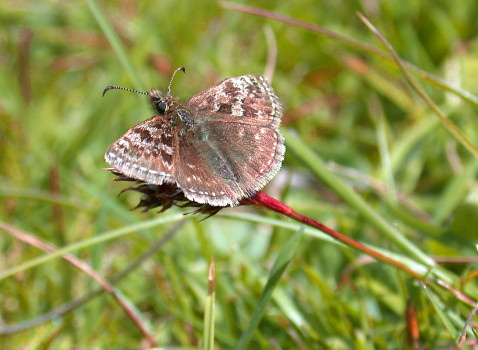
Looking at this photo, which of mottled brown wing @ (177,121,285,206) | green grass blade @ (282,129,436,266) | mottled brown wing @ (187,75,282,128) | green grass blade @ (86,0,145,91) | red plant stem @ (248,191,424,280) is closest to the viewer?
red plant stem @ (248,191,424,280)

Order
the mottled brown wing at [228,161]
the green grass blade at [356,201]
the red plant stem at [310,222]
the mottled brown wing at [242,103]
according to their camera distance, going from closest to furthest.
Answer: the red plant stem at [310,222] → the mottled brown wing at [228,161] → the green grass blade at [356,201] → the mottled brown wing at [242,103]

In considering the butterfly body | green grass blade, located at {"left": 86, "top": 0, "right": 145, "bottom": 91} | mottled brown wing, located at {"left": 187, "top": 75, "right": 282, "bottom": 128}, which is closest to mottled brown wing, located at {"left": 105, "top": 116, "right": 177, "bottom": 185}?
the butterfly body

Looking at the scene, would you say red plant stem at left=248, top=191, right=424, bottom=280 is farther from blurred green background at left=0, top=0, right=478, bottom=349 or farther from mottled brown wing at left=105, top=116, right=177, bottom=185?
mottled brown wing at left=105, top=116, right=177, bottom=185

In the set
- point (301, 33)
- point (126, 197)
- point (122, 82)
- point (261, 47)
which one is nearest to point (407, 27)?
point (301, 33)

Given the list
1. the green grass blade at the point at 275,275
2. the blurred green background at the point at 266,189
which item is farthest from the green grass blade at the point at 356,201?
the green grass blade at the point at 275,275

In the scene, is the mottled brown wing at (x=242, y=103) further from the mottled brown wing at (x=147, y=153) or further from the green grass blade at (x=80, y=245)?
the green grass blade at (x=80, y=245)

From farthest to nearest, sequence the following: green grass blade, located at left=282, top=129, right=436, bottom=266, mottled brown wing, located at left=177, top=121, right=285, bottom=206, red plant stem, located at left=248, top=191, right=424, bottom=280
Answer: green grass blade, located at left=282, top=129, right=436, bottom=266
mottled brown wing, located at left=177, top=121, right=285, bottom=206
red plant stem, located at left=248, top=191, right=424, bottom=280

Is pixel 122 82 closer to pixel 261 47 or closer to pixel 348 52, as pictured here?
pixel 261 47
